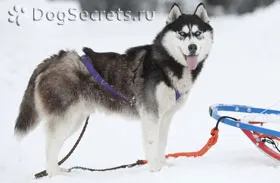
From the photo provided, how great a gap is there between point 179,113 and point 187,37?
3326mm

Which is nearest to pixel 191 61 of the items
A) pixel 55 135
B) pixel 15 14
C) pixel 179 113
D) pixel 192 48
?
pixel 192 48

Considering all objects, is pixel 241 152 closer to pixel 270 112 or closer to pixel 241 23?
pixel 270 112

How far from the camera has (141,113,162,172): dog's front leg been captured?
13.4ft

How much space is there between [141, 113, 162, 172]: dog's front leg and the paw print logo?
9.07 m

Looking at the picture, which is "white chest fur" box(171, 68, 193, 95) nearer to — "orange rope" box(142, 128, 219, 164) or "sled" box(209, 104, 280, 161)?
"sled" box(209, 104, 280, 161)

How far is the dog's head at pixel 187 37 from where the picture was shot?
3.96 m

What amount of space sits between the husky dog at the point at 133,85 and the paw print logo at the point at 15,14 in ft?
27.9

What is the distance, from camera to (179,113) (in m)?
7.18

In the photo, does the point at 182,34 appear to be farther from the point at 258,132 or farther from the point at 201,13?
the point at 258,132

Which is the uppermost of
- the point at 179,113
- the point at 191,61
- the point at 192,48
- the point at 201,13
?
the point at 201,13

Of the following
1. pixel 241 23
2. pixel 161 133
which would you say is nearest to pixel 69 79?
pixel 161 133

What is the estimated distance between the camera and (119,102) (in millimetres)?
4316

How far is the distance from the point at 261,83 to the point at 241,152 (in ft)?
14.7

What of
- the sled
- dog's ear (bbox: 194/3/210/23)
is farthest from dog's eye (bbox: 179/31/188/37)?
the sled
